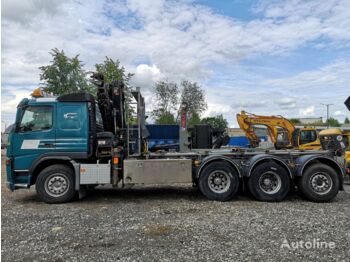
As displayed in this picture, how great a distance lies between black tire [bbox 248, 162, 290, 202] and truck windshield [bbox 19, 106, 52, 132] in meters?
5.47

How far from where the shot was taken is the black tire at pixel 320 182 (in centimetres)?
865

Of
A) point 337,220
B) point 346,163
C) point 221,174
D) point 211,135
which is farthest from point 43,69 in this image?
point 337,220

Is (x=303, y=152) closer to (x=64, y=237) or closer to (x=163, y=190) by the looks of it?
(x=163, y=190)

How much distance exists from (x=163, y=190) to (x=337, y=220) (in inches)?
215

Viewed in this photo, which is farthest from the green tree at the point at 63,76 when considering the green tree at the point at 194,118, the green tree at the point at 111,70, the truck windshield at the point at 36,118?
the green tree at the point at 194,118

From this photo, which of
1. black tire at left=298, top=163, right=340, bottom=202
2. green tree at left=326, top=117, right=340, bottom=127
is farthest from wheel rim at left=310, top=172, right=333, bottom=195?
green tree at left=326, top=117, right=340, bottom=127

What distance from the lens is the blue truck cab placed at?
861 cm

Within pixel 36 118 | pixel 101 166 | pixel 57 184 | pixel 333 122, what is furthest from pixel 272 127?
pixel 333 122

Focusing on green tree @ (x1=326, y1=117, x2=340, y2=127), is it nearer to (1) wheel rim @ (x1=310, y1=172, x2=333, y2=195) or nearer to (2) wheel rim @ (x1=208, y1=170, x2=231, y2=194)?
(1) wheel rim @ (x1=310, y1=172, x2=333, y2=195)

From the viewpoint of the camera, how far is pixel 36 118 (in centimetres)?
870

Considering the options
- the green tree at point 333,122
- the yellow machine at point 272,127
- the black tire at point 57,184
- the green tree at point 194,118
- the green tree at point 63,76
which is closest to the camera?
the black tire at point 57,184

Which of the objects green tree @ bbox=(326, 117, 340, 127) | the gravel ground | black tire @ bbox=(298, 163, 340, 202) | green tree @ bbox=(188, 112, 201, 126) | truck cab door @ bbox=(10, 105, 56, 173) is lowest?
the gravel ground

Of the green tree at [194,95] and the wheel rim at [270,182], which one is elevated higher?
the green tree at [194,95]

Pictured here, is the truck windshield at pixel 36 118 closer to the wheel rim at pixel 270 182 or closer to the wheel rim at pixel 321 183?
the wheel rim at pixel 270 182
